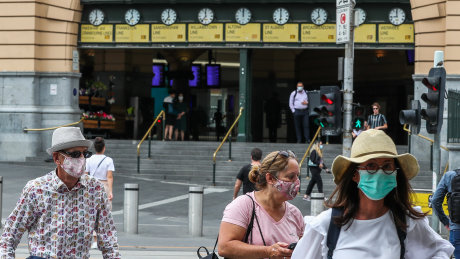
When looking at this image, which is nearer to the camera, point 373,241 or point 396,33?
point 373,241

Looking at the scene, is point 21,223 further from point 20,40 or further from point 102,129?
point 102,129

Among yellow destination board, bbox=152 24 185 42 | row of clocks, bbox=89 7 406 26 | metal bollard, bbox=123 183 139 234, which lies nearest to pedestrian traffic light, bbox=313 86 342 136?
metal bollard, bbox=123 183 139 234

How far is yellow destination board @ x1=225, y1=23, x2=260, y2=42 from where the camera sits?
26141 millimetres

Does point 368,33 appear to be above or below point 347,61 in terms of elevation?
above

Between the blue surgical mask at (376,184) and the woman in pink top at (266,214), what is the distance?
1422mm

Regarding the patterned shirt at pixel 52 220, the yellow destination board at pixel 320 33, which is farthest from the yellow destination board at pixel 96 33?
the patterned shirt at pixel 52 220

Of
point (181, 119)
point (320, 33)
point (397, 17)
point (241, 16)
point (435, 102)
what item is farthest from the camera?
point (181, 119)

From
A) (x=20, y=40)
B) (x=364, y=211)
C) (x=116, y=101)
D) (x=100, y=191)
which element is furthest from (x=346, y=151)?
(x=116, y=101)

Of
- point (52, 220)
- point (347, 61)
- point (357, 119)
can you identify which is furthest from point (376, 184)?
point (357, 119)

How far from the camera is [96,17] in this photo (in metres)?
27.0

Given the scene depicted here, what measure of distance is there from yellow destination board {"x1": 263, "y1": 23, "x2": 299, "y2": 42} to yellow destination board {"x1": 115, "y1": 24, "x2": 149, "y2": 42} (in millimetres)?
4067

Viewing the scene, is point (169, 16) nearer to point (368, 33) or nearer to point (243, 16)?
point (243, 16)

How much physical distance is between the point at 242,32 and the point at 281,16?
1.37 m

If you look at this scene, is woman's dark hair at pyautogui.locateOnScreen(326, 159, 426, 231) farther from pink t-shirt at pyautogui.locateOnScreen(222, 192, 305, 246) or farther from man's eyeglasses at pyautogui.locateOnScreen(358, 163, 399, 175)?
pink t-shirt at pyautogui.locateOnScreen(222, 192, 305, 246)
